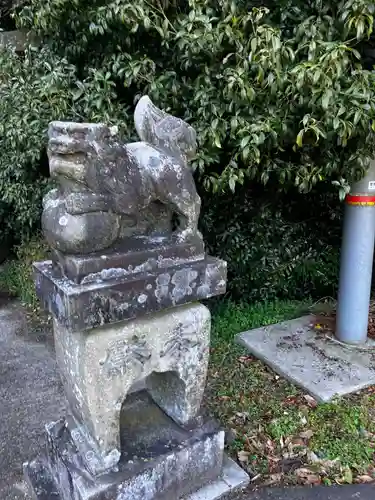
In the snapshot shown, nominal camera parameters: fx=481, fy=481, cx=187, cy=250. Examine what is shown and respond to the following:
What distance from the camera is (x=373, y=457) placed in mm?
2662

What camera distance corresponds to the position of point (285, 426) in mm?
2855

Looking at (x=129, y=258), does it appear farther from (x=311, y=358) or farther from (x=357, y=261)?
(x=357, y=261)

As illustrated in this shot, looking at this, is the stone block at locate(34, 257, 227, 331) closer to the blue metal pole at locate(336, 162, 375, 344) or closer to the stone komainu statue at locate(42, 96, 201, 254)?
the stone komainu statue at locate(42, 96, 201, 254)

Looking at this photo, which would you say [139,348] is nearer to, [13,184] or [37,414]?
[37,414]

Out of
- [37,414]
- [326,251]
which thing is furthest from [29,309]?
[326,251]

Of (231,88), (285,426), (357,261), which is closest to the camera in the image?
(231,88)

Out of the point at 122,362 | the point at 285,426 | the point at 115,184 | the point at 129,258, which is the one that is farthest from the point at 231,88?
the point at 285,426

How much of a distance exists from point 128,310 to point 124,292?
0.08 m

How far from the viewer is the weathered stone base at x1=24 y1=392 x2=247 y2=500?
2162 mm

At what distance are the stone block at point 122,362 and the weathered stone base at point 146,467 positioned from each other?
3.8 inches

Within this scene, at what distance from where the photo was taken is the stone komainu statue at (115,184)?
1.84 metres

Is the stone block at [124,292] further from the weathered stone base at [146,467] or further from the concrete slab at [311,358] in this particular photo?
the concrete slab at [311,358]

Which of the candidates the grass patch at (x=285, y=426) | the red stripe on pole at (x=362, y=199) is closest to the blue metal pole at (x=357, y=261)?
the red stripe on pole at (x=362, y=199)

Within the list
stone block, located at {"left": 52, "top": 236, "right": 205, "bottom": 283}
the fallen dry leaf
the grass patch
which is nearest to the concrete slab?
the grass patch
